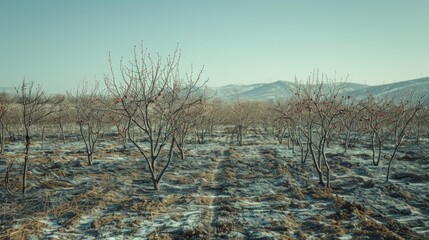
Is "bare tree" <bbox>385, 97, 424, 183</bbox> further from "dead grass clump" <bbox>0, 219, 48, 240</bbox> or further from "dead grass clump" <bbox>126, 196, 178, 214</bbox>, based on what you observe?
"dead grass clump" <bbox>0, 219, 48, 240</bbox>

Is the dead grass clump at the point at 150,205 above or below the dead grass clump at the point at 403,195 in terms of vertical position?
above

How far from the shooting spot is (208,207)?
938 centimetres

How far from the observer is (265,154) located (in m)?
21.0

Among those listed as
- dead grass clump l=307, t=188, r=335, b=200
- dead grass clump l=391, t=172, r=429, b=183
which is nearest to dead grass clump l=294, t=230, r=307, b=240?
dead grass clump l=307, t=188, r=335, b=200

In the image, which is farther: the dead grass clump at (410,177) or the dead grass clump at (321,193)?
the dead grass clump at (410,177)

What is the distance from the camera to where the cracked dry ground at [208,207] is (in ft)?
24.0

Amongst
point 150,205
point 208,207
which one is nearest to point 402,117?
point 208,207

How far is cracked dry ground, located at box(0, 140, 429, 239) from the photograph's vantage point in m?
7.32

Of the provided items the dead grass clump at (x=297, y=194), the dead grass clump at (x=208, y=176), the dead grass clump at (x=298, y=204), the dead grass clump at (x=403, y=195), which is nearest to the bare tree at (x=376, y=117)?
the dead grass clump at (x=403, y=195)

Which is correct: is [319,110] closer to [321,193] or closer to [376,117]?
[321,193]

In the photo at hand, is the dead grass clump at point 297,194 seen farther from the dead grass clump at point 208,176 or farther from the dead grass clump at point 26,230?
the dead grass clump at point 26,230

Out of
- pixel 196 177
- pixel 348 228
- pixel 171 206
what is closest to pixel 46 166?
pixel 196 177

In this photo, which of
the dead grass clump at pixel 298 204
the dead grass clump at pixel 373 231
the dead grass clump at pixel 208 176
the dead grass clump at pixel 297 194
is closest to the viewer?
the dead grass clump at pixel 373 231

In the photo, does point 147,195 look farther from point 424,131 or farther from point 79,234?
point 424,131
